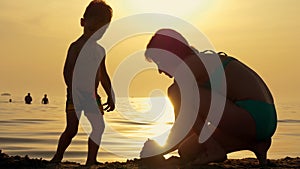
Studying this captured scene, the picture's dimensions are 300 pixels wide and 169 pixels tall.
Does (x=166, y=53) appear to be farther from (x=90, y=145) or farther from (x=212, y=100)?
(x=90, y=145)

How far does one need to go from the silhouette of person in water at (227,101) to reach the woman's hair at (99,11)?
34.6 inches

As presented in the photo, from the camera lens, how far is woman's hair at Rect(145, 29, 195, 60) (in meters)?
4.88

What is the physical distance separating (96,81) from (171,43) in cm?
107

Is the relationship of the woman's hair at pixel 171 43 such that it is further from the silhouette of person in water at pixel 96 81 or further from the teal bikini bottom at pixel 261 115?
the silhouette of person in water at pixel 96 81

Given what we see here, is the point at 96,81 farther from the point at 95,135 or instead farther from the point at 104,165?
the point at 104,165

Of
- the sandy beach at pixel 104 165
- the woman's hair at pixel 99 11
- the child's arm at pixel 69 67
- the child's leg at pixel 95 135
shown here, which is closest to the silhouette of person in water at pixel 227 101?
the sandy beach at pixel 104 165

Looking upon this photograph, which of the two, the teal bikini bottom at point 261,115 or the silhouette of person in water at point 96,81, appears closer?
the teal bikini bottom at point 261,115

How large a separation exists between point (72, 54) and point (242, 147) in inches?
78.9

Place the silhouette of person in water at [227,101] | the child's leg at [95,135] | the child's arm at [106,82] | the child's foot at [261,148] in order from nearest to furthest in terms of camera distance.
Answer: the silhouette of person in water at [227,101], the child's foot at [261,148], the child's leg at [95,135], the child's arm at [106,82]

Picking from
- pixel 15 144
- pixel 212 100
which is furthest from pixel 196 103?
pixel 15 144

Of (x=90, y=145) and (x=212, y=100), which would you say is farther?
(x=90, y=145)

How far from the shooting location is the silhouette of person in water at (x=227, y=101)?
4.80 metres

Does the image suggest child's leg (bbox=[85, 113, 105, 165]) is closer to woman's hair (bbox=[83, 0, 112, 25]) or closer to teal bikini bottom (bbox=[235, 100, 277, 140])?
woman's hair (bbox=[83, 0, 112, 25])

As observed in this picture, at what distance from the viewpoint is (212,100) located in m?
4.74
